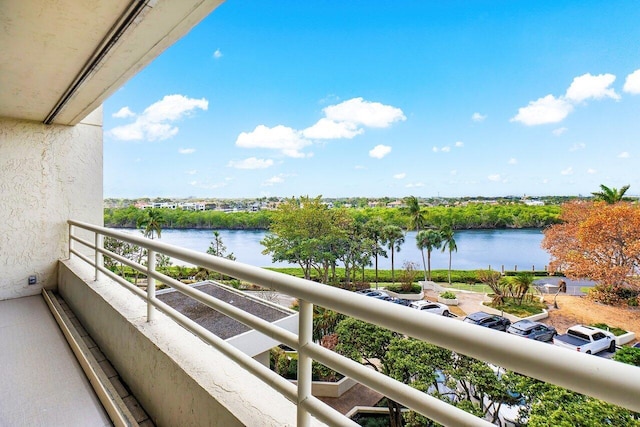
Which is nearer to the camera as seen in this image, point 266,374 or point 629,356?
point 266,374

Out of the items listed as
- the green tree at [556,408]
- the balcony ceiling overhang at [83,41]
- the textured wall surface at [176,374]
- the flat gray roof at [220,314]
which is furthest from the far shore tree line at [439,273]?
the flat gray roof at [220,314]

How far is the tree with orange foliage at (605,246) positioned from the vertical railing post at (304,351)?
1472 centimetres

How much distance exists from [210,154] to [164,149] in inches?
163

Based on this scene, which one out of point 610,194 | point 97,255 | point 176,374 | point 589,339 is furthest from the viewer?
point 610,194

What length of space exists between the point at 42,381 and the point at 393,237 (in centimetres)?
1709

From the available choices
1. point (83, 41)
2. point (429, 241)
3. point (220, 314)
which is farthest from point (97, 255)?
point (429, 241)

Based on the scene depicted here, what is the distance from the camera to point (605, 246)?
11.7m

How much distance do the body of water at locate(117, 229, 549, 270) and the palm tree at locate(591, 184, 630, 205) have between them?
2931 millimetres

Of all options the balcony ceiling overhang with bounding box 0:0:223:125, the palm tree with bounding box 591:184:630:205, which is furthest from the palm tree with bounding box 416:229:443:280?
the balcony ceiling overhang with bounding box 0:0:223:125

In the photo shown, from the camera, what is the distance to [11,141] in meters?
2.72

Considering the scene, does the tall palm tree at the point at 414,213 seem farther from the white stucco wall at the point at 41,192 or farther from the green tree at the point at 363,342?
the white stucco wall at the point at 41,192

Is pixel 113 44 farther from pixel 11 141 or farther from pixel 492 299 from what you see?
pixel 492 299

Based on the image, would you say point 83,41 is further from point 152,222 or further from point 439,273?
point 439,273

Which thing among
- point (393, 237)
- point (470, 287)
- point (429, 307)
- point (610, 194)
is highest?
point (610, 194)
